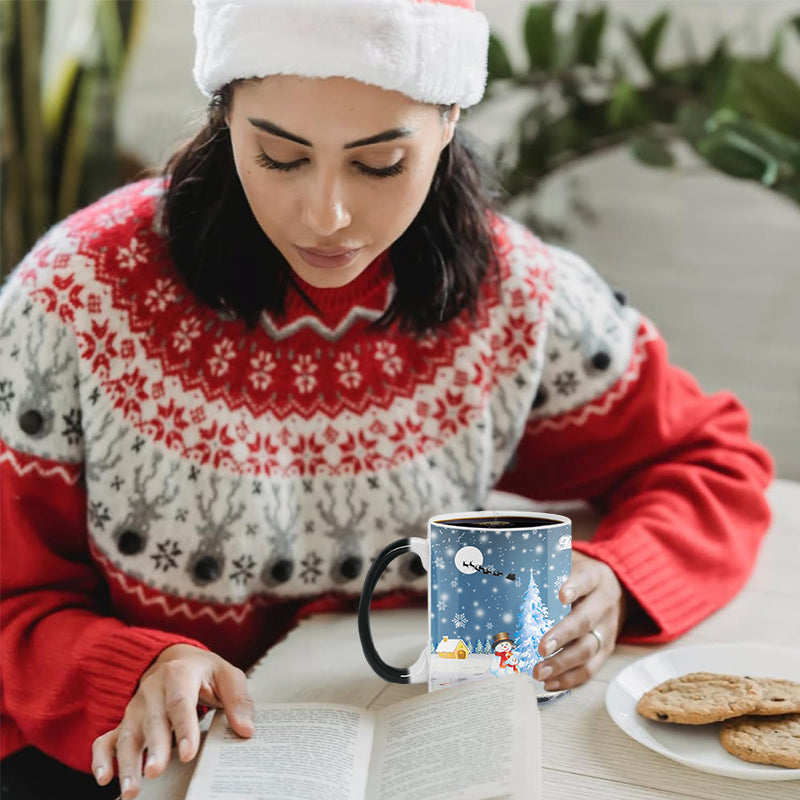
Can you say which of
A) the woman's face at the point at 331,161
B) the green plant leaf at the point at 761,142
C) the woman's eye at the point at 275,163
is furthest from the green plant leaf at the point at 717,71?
the woman's eye at the point at 275,163

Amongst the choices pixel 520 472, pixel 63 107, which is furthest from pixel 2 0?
pixel 520 472

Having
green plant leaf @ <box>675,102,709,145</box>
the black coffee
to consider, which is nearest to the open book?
the black coffee

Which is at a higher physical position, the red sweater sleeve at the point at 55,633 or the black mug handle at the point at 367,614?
the black mug handle at the point at 367,614

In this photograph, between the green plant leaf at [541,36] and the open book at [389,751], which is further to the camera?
the green plant leaf at [541,36]

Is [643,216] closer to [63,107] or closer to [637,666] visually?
[63,107]

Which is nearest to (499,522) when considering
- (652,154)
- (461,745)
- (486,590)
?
(486,590)

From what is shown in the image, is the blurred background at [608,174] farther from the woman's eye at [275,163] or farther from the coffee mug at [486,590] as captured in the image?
the coffee mug at [486,590]

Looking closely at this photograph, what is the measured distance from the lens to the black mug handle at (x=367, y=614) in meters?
0.77

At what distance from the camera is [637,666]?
0.86 metres

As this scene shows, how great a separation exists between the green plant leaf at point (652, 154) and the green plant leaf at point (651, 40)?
191mm

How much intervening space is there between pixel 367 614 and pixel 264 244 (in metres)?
0.41

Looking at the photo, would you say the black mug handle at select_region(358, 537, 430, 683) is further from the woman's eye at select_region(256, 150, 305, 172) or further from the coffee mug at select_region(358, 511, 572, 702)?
the woman's eye at select_region(256, 150, 305, 172)

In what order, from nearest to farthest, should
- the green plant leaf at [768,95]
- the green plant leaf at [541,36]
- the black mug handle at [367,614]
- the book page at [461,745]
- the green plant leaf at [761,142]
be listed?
1. the book page at [461,745]
2. the black mug handle at [367,614]
3. the green plant leaf at [761,142]
4. the green plant leaf at [768,95]
5. the green plant leaf at [541,36]

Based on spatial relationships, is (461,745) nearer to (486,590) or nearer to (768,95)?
(486,590)
